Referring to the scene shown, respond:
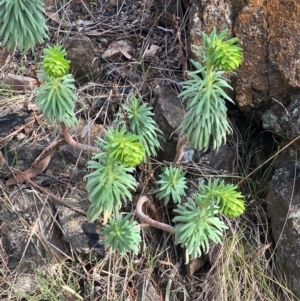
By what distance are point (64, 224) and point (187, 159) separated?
0.70m

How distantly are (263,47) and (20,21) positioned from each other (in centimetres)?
113

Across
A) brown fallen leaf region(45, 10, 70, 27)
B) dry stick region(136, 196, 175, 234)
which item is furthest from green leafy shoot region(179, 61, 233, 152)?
brown fallen leaf region(45, 10, 70, 27)

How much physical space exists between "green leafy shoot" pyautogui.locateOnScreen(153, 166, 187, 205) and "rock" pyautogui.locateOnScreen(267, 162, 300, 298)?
453 mm

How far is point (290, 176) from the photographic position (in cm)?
262

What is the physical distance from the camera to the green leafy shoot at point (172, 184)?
2502mm

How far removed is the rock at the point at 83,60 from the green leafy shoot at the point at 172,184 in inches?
34.4

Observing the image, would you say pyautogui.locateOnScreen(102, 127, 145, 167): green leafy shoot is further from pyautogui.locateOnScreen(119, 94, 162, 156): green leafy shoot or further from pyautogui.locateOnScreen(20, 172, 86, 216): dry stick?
pyautogui.locateOnScreen(20, 172, 86, 216): dry stick

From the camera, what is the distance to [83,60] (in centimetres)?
309

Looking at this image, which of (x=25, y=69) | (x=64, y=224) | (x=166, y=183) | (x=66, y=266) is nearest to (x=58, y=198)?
(x=64, y=224)

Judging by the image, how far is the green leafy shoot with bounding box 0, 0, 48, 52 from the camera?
2383mm

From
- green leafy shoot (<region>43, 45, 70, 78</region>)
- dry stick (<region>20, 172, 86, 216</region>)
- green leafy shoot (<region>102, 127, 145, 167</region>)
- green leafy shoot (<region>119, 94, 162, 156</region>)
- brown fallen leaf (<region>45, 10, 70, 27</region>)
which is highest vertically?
green leafy shoot (<region>43, 45, 70, 78</region>)

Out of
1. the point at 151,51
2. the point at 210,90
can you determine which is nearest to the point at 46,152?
the point at 151,51

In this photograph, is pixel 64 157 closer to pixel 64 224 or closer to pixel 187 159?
pixel 64 224

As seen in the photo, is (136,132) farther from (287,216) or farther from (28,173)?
(287,216)
